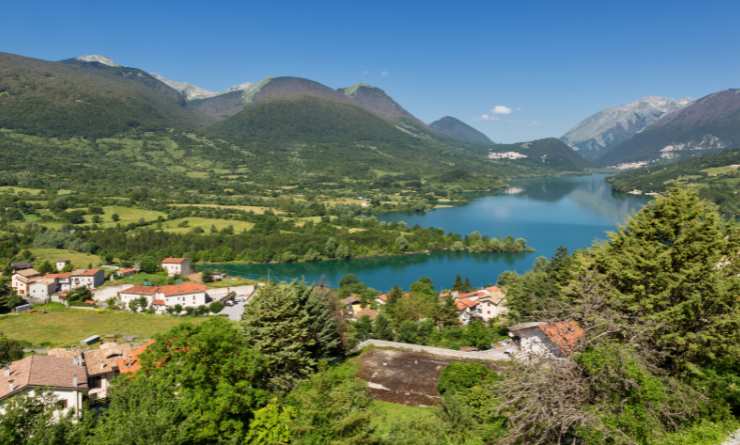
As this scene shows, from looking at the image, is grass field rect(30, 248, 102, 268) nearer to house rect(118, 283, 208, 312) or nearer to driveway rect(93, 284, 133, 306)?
driveway rect(93, 284, 133, 306)

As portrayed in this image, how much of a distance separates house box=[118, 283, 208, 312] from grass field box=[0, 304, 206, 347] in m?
1.79

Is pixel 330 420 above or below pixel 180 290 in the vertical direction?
above

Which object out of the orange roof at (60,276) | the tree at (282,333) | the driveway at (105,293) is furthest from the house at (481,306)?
the orange roof at (60,276)

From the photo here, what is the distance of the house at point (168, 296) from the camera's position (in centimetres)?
3234

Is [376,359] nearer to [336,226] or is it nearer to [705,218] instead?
[705,218]

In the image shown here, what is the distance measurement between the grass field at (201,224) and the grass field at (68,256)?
37.6 feet

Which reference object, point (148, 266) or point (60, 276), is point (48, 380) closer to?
point (60, 276)

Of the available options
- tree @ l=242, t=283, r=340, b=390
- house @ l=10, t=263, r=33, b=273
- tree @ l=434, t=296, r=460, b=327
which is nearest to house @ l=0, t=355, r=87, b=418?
tree @ l=242, t=283, r=340, b=390

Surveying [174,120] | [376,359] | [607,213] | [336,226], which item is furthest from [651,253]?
[174,120]

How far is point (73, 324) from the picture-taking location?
27500 millimetres

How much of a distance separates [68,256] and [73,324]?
23068 millimetres

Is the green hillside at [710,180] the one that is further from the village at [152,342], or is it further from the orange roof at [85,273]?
the orange roof at [85,273]

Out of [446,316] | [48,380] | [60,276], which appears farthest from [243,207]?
[48,380]

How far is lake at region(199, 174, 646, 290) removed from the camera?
45.3 m
